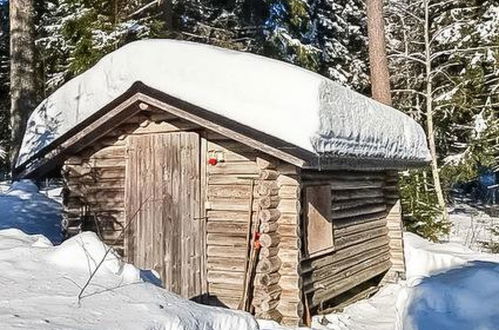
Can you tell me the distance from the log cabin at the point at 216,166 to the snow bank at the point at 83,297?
3.19m

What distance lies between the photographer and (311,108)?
738 centimetres

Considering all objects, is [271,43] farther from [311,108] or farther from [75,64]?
[311,108]

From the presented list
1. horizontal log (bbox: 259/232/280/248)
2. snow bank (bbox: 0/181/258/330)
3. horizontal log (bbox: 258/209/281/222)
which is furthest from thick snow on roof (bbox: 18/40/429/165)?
snow bank (bbox: 0/181/258/330)

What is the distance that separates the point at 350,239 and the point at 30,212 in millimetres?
7242

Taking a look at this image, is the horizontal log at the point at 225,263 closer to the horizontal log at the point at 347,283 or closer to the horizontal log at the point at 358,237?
the horizontal log at the point at 347,283

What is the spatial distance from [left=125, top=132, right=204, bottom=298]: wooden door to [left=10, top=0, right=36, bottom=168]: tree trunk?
5739 millimetres

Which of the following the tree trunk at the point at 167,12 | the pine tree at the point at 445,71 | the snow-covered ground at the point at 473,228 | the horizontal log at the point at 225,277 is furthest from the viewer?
the pine tree at the point at 445,71

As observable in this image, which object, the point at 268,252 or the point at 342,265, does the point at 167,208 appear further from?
the point at 342,265

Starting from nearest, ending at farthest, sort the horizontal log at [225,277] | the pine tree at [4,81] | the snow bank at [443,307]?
the snow bank at [443,307] < the horizontal log at [225,277] < the pine tree at [4,81]

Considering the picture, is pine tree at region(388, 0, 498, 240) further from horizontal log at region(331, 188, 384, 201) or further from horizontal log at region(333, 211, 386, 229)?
horizontal log at region(331, 188, 384, 201)

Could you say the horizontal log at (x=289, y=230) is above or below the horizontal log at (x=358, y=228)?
above

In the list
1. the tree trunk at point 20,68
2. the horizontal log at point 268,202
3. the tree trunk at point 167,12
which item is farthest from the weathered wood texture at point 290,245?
the tree trunk at point 167,12

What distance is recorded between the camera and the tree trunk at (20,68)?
519 inches

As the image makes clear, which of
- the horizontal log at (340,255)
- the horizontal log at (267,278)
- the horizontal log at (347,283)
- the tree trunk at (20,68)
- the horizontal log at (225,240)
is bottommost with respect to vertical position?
the horizontal log at (347,283)
